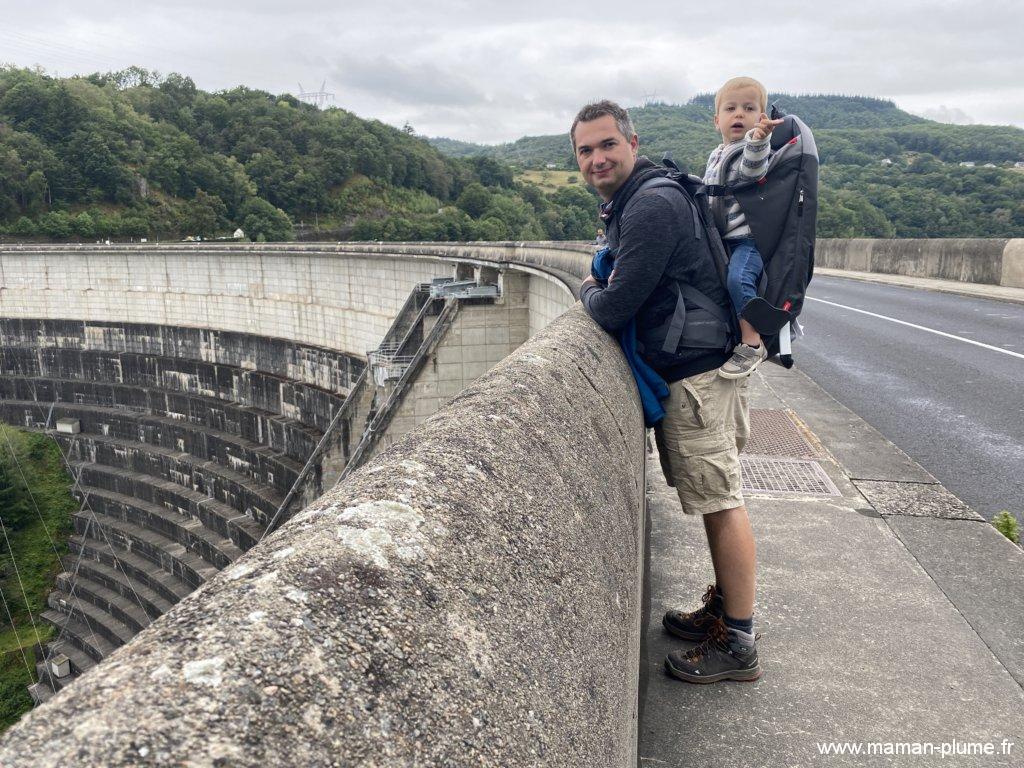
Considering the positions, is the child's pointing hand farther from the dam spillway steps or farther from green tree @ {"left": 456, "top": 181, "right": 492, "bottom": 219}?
green tree @ {"left": 456, "top": 181, "right": 492, "bottom": 219}

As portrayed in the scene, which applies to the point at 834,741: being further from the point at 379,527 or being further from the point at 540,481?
the point at 379,527

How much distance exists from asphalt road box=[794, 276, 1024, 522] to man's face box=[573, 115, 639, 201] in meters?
3.32

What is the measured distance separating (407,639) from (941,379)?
8643mm

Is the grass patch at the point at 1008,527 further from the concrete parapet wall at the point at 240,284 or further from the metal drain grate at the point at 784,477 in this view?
the concrete parapet wall at the point at 240,284

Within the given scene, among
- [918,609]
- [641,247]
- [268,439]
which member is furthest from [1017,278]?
[268,439]

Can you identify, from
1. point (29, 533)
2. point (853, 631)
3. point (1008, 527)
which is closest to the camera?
point (853, 631)

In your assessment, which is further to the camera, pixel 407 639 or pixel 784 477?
pixel 784 477

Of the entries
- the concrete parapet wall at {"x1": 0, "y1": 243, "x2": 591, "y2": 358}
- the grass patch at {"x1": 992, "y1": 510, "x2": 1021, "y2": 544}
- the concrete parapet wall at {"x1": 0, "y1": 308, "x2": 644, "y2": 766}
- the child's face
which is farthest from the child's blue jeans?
the concrete parapet wall at {"x1": 0, "y1": 243, "x2": 591, "y2": 358}

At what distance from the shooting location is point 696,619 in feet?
8.66

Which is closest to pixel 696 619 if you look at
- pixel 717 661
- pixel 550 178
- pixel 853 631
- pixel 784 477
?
pixel 717 661

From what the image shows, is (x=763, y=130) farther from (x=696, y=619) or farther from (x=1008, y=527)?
(x=1008, y=527)

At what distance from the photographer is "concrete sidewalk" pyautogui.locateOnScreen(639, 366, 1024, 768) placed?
7.13 ft

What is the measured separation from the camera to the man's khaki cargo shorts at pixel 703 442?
8.17 ft

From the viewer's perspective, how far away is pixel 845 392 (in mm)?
7766
